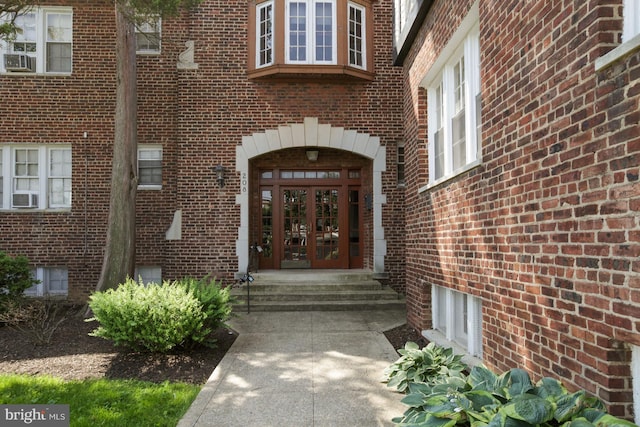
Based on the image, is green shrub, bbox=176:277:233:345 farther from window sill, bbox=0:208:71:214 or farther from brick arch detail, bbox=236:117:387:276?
window sill, bbox=0:208:71:214

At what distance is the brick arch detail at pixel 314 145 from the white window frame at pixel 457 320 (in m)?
4.21

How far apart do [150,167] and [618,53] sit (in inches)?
421

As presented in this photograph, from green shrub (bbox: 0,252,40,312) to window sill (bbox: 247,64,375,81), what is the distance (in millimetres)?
6330

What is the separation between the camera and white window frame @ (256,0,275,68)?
10953mm

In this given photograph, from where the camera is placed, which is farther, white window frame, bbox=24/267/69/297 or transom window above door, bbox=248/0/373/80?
white window frame, bbox=24/267/69/297

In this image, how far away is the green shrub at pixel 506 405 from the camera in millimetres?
2395

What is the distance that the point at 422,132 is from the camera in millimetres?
7117

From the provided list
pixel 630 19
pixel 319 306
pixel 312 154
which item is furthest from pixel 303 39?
pixel 630 19

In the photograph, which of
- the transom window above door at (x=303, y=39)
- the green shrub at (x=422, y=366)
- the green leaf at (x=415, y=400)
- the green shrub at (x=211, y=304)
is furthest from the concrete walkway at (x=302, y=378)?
the transom window above door at (x=303, y=39)

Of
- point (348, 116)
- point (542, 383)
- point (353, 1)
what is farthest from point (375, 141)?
point (542, 383)

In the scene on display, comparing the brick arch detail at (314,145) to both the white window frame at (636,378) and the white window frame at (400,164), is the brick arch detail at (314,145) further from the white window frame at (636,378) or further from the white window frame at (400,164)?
the white window frame at (636,378)

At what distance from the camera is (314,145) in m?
11.2

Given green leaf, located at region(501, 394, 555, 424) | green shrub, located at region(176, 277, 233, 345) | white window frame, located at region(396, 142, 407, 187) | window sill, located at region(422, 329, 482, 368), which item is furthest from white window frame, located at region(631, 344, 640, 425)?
white window frame, located at region(396, 142, 407, 187)

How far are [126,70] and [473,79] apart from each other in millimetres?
6835
